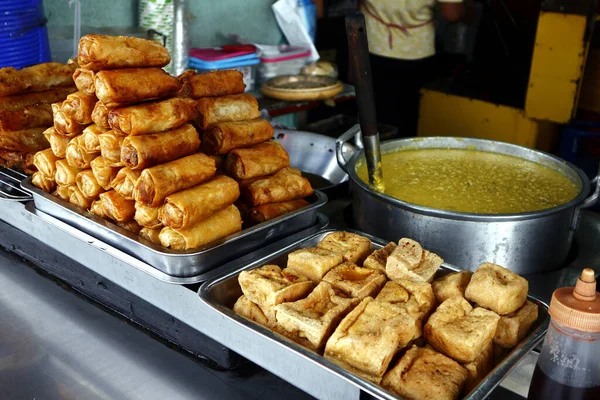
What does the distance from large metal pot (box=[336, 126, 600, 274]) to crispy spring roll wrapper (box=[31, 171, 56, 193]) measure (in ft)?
3.35

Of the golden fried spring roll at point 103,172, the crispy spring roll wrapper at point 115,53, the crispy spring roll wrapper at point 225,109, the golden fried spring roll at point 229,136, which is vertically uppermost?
the crispy spring roll wrapper at point 115,53

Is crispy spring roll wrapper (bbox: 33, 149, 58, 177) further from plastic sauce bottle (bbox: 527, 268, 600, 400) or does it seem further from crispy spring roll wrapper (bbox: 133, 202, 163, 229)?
plastic sauce bottle (bbox: 527, 268, 600, 400)

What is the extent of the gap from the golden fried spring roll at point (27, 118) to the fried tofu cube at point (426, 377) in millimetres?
1638

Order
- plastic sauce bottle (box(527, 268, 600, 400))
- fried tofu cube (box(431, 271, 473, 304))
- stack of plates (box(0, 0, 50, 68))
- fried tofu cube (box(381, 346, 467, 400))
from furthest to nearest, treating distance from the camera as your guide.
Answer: stack of plates (box(0, 0, 50, 68))
fried tofu cube (box(431, 271, 473, 304))
fried tofu cube (box(381, 346, 467, 400))
plastic sauce bottle (box(527, 268, 600, 400))

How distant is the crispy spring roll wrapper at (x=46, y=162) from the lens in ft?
6.11

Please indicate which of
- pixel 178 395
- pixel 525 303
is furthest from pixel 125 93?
pixel 525 303

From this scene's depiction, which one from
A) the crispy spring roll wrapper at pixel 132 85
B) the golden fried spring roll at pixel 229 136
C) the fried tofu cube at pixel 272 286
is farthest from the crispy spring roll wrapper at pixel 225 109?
the fried tofu cube at pixel 272 286

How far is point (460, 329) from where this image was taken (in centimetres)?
120

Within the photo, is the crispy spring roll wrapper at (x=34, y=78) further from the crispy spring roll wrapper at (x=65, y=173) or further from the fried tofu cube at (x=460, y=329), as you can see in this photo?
the fried tofu cube at (x=460, y=329)

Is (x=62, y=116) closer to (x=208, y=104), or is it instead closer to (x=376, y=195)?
(x=208, y=104)

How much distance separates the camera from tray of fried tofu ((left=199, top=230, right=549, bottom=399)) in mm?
1150

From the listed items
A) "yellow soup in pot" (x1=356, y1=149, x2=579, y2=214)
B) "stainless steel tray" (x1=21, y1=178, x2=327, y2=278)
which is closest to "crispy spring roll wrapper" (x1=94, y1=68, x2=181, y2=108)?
"stainless steel tray" (x1=21, y1=178, x2=327, y2=278)

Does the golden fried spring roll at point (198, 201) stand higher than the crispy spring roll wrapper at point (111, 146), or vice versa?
the crispy spring roll wrapper at point (111, 146)

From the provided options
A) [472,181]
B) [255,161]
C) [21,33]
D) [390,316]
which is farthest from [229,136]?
[21,33]
